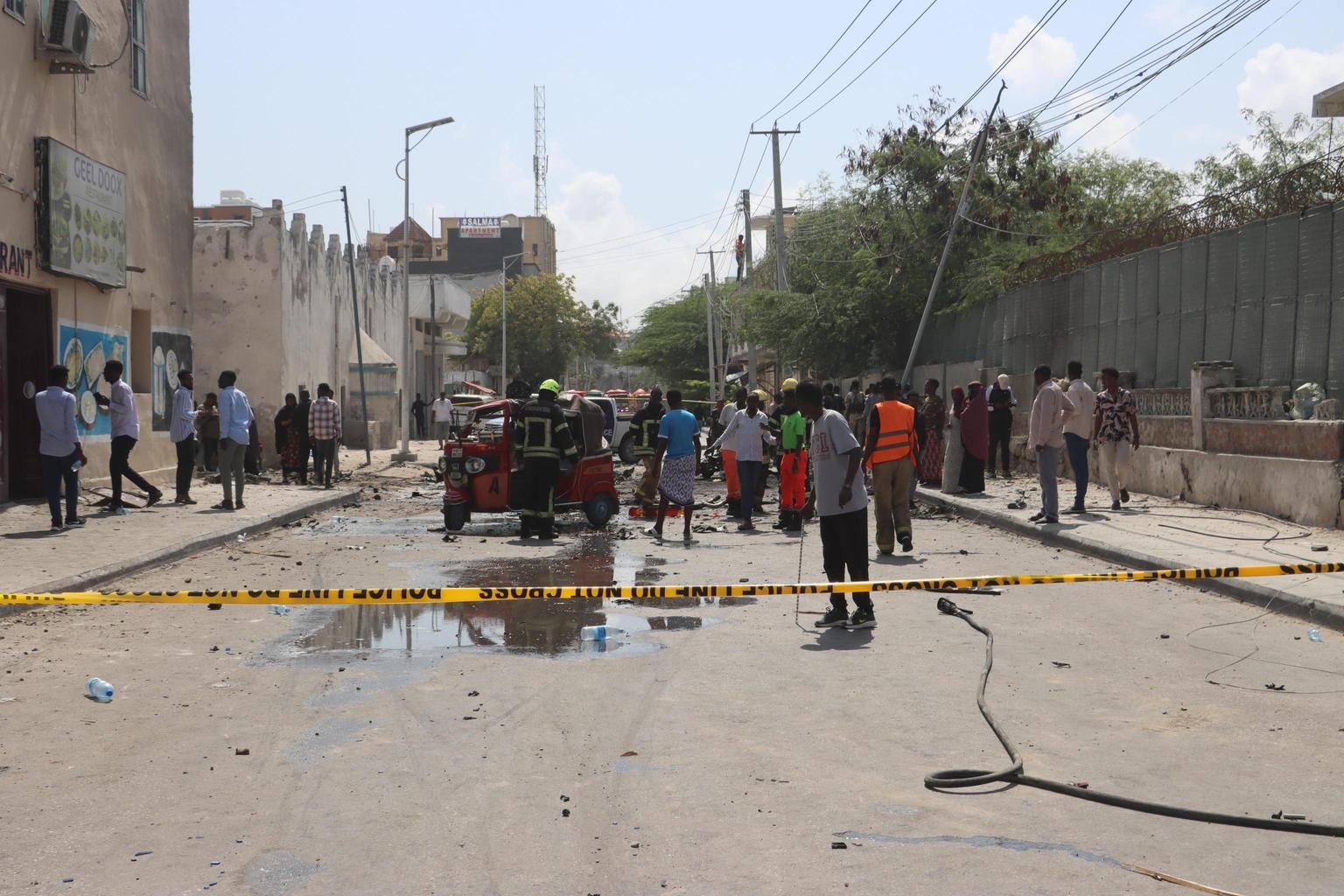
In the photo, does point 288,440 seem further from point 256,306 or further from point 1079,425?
point 1079,425

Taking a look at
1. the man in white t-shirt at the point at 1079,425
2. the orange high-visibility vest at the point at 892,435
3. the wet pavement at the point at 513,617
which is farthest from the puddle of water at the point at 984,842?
the man in white t-shirt at the point at 1079,425

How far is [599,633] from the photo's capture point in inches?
353

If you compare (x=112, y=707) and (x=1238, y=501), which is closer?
(x=112, y=707)

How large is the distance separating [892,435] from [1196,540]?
340cm

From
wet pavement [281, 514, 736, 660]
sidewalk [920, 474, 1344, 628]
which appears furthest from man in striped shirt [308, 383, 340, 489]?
sidewalk [920, 474, 1344, 628]

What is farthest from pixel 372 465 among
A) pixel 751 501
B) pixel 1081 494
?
pixel 1081 494

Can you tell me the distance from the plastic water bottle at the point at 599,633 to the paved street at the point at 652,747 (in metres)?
0.12

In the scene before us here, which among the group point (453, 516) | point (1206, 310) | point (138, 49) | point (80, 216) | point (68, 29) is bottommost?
point (453, 516)

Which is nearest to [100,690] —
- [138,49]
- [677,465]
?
[677,465]

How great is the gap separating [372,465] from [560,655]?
27.0 metres

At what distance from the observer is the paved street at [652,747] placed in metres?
4.45

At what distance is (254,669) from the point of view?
7848 millimetres

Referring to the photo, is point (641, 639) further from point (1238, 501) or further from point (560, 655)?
point (1238, 501)

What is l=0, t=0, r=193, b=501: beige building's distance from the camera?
59.3 ft
